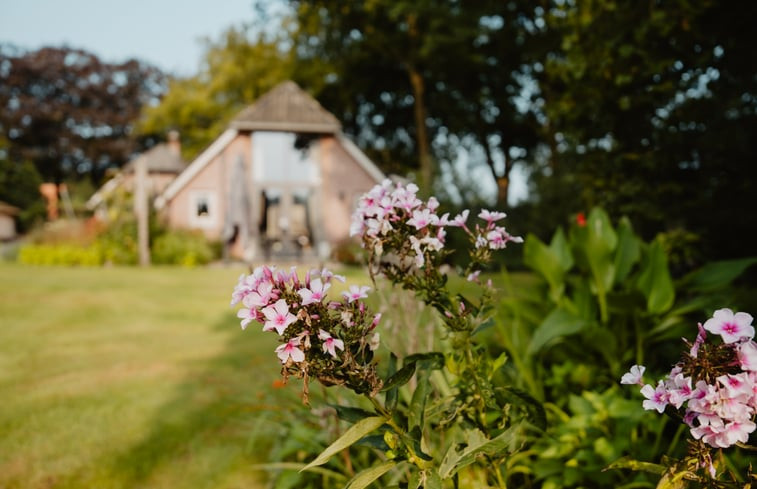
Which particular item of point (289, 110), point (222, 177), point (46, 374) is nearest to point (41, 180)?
point (222, 177)

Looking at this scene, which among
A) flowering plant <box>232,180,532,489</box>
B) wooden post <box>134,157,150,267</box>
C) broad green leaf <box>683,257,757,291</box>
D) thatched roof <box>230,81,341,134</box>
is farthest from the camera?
thatched roof <box>230,81,341,134</box>

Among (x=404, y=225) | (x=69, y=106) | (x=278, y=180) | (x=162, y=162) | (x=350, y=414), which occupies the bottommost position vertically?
(x=350, y=414)

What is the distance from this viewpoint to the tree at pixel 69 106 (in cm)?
3300

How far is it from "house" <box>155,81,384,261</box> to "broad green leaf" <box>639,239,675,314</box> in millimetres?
14608

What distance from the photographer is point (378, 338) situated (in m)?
1.23

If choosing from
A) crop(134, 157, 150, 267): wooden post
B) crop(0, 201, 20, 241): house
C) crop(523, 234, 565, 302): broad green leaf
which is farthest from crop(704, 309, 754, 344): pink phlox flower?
crop(0, 201, 20, 241): house

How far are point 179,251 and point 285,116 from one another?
17.2 feet

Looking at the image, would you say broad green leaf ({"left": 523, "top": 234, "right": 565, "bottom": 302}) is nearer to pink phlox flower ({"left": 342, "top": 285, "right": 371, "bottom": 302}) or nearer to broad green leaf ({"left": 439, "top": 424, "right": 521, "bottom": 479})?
broad green leaf ({"left": 439, "top": 424, "right": 521, "bottom": 479})

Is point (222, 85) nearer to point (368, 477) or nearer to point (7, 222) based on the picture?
point (7, 222)

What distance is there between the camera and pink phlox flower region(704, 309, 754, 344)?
0.89m

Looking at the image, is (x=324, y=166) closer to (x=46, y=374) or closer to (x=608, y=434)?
(x=46, y=374)

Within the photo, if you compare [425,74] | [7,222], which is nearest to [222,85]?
[425,74]

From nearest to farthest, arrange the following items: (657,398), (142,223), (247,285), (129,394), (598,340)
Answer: (657,398), (247,285), (598,340), (129,394), (142,223)

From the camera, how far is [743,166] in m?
3.13
